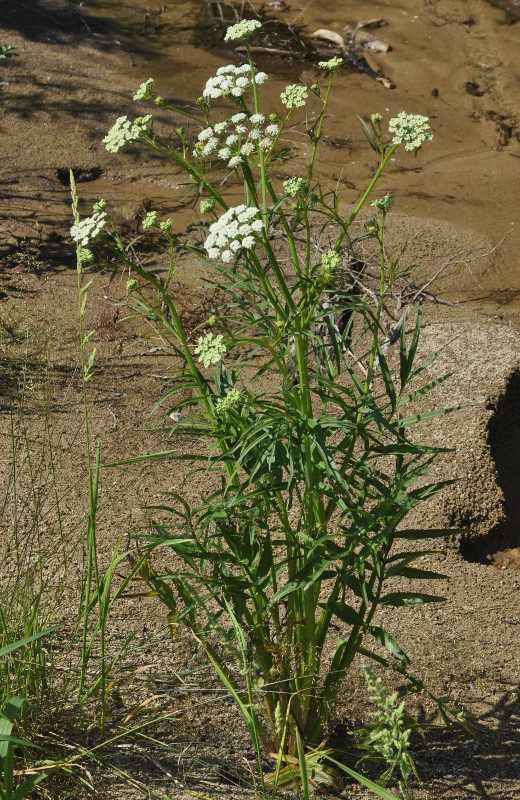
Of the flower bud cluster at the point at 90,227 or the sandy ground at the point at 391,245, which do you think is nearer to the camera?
the flower bud cluster at the point at 90,227

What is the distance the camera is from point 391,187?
5.40 meters

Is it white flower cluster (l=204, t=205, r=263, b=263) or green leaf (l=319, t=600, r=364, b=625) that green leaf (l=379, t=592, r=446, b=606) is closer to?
green leaf (l=319, t=600, r=364, b=625)

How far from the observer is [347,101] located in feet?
20.3

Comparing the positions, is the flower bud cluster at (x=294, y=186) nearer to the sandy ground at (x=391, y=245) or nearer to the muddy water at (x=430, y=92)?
the sandy ground at (x=391, y=245)

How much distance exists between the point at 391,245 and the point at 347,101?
2.08 m

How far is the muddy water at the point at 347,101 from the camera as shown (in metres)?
5.10

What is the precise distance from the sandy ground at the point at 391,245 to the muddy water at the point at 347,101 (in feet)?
0.06

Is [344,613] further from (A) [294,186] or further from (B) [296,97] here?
(B) [296,97]

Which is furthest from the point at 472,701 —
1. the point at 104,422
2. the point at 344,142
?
the point at 344,142

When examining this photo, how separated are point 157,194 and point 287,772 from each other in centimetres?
379

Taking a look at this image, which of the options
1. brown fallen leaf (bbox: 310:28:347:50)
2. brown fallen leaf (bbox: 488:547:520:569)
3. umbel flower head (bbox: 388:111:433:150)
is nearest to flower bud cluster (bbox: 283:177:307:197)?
umbel flower head (bbox: 388:111:433:150)

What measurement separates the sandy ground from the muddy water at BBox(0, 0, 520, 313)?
0.02m

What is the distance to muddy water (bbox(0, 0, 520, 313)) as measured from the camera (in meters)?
5.10

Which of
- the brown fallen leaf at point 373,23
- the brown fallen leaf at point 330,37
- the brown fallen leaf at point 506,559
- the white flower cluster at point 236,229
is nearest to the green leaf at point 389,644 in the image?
the white flower cluster at point 236,229
